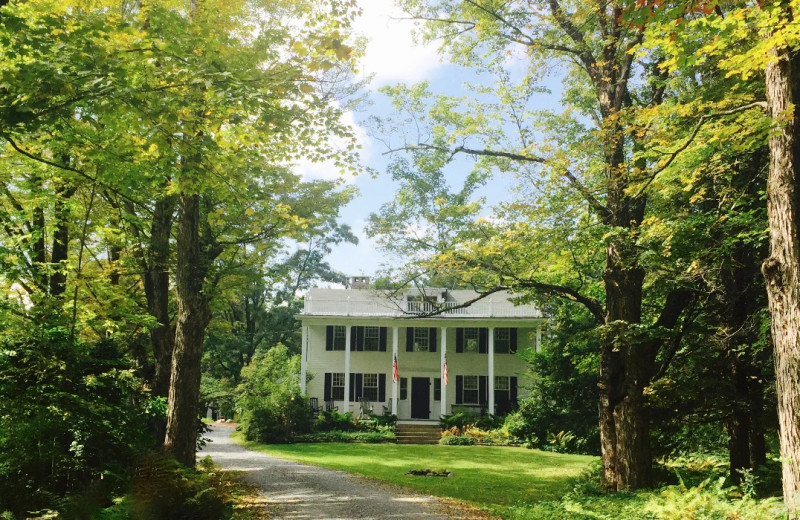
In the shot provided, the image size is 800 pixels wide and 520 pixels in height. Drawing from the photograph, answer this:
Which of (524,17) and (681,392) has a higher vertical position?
(524,17)

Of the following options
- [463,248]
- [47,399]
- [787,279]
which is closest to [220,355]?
[463,248]

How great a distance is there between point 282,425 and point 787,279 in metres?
19.7

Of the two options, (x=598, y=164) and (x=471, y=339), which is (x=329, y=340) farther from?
(x=598, y=164)

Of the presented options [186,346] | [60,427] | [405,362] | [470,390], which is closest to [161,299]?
[186,346]

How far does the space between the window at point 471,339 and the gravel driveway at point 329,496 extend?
1368 cm

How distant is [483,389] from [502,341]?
8.09ft

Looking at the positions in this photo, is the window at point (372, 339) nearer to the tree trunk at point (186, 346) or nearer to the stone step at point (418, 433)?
the stone step at point (418, 433)

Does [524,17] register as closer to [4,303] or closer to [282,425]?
[4,303]

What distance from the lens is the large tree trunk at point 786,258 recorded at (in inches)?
239

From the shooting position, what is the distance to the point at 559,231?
10539 mm

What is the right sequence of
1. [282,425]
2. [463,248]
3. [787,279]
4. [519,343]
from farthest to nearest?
[519,343], [282,425], [463,248], [787,279]

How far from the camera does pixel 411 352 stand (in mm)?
28766

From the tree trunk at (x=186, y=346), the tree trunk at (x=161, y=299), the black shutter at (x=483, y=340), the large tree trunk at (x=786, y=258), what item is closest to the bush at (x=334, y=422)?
the black shutter at (x=483, y=340)

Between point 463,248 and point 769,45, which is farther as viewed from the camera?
point 463,248
